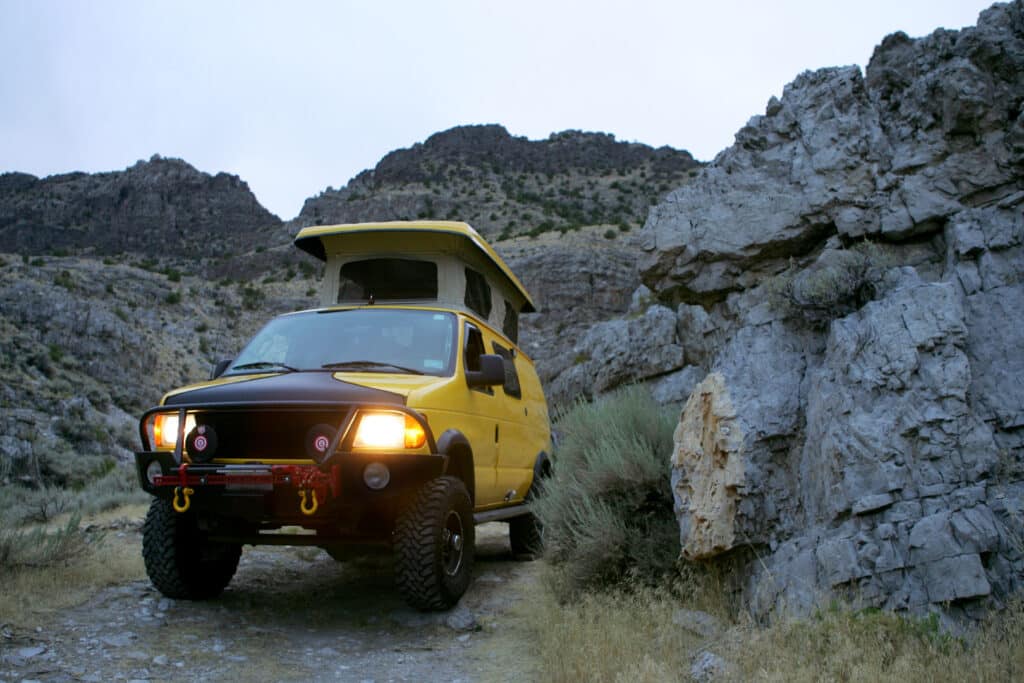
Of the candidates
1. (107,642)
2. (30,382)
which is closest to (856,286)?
(107,642)

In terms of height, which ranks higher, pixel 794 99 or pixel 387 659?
pixel 794 99

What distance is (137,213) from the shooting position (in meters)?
67.2

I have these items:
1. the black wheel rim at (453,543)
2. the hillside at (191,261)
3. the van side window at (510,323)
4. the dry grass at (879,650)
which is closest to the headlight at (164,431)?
the black wheel rim at (453,543)

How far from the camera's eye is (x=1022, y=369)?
13.5 ft

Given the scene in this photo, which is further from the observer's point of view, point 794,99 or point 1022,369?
point 794,99

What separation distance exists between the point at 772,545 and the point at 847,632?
1.07m

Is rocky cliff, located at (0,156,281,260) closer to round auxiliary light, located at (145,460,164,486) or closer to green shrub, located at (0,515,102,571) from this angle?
green shrub, located at (0,515,102,571)

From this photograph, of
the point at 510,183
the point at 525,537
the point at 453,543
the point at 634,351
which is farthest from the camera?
the point at 510,183

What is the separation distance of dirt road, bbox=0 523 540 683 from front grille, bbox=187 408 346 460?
1.22m

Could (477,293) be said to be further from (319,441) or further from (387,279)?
(319,441)

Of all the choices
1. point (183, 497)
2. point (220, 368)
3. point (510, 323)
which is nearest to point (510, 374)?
point (220, 368)

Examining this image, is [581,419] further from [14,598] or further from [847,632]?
[14,598]

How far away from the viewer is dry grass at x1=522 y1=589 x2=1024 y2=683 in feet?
10.4

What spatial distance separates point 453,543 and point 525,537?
9.49 feet
